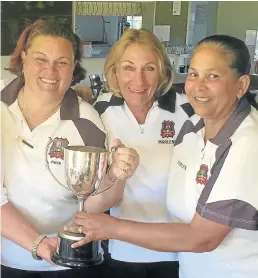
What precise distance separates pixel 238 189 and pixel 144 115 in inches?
10.5

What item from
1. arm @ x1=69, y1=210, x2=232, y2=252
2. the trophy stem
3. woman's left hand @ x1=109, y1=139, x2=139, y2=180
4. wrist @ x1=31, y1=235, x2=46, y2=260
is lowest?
wrist @ x1=31, y1=235, x2=46, y2=260

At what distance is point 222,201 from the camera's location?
0.91 metres

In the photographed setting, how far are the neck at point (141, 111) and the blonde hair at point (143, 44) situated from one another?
0.15ft

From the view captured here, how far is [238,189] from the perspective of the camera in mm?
906

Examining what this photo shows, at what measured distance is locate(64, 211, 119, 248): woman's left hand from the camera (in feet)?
3.10

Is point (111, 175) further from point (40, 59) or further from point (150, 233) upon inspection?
point (40, 59)

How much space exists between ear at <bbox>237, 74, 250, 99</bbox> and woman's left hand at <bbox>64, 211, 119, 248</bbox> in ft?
1.03

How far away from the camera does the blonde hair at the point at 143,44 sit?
1010 mm

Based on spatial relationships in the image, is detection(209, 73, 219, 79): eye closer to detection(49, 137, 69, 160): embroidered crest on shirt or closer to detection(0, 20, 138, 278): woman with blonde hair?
detection(0, 20, 138, 278): woman with blonde hair

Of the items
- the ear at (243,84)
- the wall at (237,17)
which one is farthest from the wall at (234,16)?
the ear at (243,84)

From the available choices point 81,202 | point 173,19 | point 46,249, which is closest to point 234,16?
point 173,19

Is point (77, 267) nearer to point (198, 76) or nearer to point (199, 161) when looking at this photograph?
point (199, 161)

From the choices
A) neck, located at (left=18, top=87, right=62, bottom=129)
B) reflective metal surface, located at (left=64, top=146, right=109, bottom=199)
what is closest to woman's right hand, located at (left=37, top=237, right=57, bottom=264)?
reflective metal surface, located at (left=64, top=146, right=109, bottom=199)

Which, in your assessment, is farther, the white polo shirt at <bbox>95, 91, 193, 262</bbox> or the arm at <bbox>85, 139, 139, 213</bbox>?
the white polo shirt at <bbox>95, 91, 193, 262</bbox>
